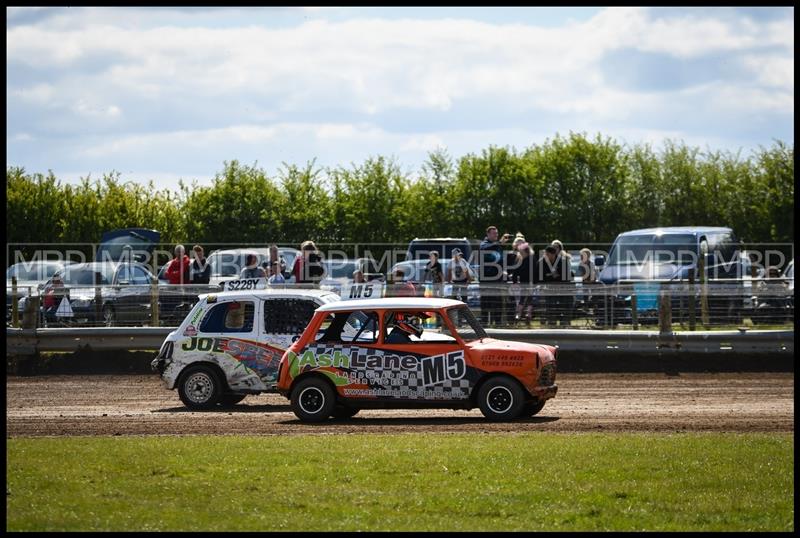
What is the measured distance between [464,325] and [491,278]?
8.50 metres

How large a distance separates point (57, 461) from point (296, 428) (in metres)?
3.55

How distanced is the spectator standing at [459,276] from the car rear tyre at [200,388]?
680cm

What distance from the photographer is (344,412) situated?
15.6 metres

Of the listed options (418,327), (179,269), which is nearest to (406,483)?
(418,327)

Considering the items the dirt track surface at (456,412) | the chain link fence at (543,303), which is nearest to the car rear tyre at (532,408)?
the dirt track surface at (456,412)

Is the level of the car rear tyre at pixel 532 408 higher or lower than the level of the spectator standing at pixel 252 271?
lower

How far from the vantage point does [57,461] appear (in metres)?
11.3

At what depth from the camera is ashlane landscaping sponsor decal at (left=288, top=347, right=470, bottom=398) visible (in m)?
14.7

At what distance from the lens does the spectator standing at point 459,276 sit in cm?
2247

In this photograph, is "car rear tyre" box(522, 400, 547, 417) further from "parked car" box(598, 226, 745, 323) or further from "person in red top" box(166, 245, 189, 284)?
"person in red top" box(166, 245, 189, 284)

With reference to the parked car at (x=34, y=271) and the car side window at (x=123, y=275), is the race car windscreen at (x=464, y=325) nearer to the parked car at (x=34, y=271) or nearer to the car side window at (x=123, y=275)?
the car side window at (x=123, y=275)

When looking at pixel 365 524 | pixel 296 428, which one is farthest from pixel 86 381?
pixel 365 524

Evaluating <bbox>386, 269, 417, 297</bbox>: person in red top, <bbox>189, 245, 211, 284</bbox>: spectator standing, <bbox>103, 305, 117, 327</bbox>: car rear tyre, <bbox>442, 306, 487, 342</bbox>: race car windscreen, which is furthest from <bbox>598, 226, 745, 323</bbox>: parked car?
<bbox>442, 306, 487, 342</bbox>: race car windscreen

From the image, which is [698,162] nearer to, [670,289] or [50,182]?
[50,182]
